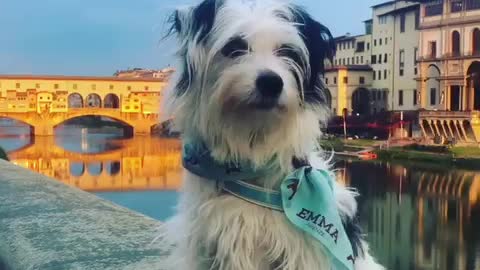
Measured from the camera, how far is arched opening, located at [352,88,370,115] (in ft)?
90.8

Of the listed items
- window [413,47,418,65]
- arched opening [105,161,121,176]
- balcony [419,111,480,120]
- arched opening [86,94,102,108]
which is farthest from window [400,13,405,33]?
arched opening [86,94,102,108]

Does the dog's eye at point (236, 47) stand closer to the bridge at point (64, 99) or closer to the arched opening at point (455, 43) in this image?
the arched opening at point (455, 43)

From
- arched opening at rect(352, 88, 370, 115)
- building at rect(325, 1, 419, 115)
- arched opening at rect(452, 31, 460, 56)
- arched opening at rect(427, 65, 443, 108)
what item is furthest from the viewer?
arched opening at rect(352, 88, 370, 115)

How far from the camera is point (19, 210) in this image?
70.0 inches

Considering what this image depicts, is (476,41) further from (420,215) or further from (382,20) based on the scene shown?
(420,215)

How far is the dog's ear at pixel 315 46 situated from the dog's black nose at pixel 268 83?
0.28 feet

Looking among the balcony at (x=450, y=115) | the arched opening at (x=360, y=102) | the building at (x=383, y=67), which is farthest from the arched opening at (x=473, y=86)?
the arched opening at (x=360, y=102)

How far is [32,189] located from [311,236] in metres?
1.40

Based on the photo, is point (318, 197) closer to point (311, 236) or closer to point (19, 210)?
point (311, 236)

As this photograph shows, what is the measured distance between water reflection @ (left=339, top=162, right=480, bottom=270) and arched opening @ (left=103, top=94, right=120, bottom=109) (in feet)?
51.0

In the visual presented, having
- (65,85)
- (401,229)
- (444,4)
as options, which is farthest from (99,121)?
(401,229)

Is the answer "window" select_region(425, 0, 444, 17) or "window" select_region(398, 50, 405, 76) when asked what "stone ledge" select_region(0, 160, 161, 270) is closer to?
"window" select_region(425, 0, 444, 17)

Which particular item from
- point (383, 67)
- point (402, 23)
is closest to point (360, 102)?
point (383, 67)

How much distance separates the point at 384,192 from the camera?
15.2m
